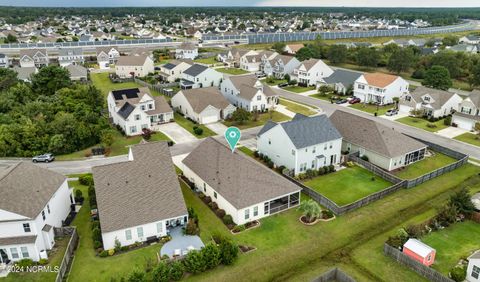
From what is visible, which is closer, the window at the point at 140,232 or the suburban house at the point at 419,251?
the suburban house at the point at 419,251

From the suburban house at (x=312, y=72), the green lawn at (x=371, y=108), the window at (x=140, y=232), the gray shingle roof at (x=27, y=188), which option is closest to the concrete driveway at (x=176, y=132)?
the gray shingle roof at (x=27, y=188)

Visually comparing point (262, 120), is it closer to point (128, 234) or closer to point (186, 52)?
point (128, 234)

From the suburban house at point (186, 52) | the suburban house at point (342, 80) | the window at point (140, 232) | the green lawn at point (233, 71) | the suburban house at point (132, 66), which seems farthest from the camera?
the suburban house at point (186, 52)

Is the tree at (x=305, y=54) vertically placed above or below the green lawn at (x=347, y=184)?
above

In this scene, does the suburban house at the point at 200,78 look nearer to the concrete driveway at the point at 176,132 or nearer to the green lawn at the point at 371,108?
the concrete driveway at the point at 176,132

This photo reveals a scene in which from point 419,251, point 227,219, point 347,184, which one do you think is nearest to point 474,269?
point 419,251

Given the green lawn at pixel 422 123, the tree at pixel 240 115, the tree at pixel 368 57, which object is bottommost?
the green lawn at pixel 422 123
